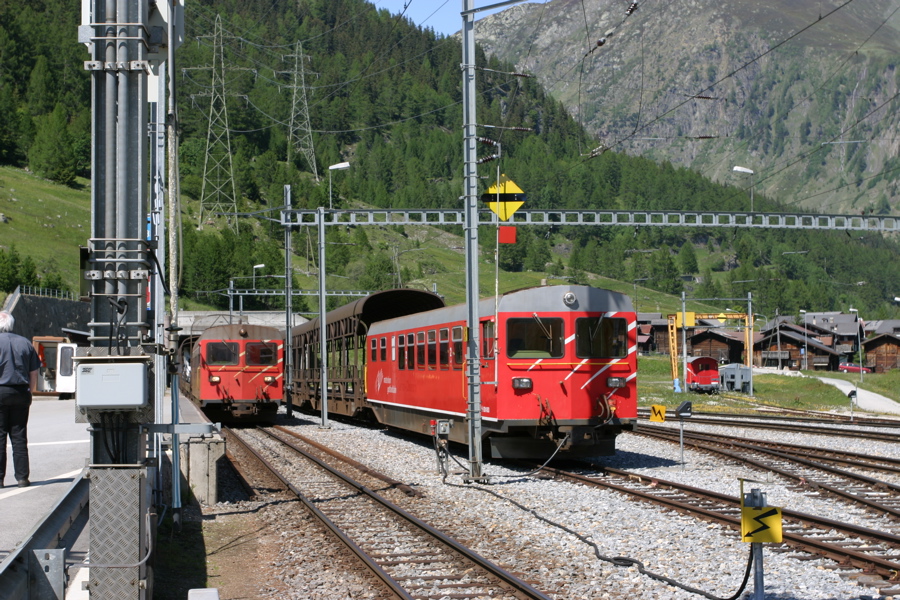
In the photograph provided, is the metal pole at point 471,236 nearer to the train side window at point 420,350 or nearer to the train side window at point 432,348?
the train side window at point 432,348

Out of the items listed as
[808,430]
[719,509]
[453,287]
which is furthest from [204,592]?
[453,287]

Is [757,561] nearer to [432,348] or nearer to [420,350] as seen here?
[432,348]

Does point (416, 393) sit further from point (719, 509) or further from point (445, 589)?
point (445, 589)

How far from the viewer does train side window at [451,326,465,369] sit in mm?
17438

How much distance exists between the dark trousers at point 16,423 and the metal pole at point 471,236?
259 inches

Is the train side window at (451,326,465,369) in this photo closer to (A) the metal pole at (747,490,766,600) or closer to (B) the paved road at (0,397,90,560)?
(B) the paved road at (0,397,90,560)

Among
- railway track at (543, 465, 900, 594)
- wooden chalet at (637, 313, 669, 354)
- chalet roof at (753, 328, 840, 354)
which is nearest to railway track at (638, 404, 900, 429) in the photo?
railway track at (543, 465, 900, 594)

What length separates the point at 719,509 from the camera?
11.8 metres

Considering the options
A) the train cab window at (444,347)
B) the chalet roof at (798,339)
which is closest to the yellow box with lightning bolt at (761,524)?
the train cab window at (444,347)

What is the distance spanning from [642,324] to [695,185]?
238 feet

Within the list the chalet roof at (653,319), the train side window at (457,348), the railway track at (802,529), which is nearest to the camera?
the railway track at (802,529)

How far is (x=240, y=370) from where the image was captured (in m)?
27.4

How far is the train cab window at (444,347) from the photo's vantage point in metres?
18.2

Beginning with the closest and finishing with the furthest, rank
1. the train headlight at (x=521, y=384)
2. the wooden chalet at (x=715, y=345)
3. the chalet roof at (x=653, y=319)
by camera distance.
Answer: the train headlight at (x=521, y=384), the wooden chalet at (x=715, y=345), the chalet roof at (x=653, y=319)
